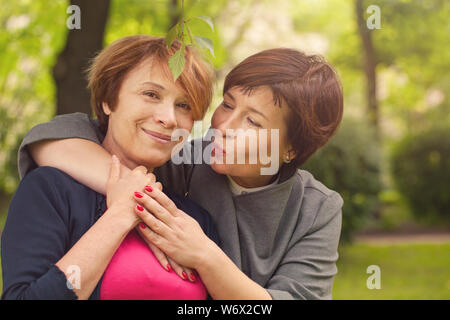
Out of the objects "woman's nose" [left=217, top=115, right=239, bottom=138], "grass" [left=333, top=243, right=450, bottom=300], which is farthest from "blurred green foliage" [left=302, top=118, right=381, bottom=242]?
"woman's nose" [left=217, top=115, right=239, bottom=138]

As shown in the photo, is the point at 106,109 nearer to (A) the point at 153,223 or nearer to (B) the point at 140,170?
(B) the point at 140,170

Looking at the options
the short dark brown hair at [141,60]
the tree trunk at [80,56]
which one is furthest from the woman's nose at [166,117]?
the tree trunk at [80,56]

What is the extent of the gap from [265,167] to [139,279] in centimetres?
89

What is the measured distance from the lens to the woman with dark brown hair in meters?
2.38

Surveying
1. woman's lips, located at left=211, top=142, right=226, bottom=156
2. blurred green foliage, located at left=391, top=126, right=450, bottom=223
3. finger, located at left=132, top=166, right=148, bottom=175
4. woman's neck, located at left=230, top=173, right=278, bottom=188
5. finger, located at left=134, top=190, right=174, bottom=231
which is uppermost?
woman's lips, located at left=211, top=142, right=226, bottom=156

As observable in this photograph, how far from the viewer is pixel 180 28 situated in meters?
2.17

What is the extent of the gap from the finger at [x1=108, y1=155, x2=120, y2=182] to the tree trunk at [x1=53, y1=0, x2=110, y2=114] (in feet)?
8.91

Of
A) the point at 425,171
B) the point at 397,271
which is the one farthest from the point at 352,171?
the point at 425,171

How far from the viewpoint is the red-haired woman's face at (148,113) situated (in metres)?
2.24

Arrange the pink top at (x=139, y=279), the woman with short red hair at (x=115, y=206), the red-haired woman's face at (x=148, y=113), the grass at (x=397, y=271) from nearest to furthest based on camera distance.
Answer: the woman with short red hair at (x=115, y=206), the pink top at (x=139, y=279), the red-haired woman's face at (x=148, y=113), the grass at (x=397, y=271)

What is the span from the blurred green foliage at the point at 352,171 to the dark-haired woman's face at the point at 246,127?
200 inches

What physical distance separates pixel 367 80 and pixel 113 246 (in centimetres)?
1198

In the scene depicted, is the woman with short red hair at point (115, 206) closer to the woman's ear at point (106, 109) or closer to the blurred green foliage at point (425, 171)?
the woman's ear at point (106, 109)

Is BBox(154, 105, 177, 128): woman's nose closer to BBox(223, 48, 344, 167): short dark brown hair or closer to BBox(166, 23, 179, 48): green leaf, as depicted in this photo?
BBox(166, 23, 179, 48): green leaf
